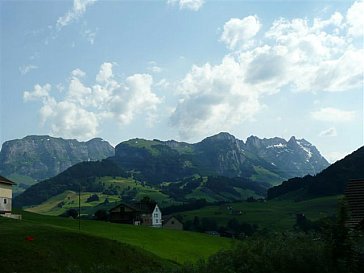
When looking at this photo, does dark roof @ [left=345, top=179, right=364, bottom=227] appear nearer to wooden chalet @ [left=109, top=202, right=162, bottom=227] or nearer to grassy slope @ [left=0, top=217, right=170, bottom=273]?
grassy slope @ [left=0, top=217, right=170, bottom=273]

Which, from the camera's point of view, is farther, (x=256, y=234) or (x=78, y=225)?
(x=78, y=225)

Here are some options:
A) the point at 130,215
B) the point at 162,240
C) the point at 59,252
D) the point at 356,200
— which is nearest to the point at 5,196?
the point at 162,240

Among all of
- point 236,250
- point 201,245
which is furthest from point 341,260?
point 201,245

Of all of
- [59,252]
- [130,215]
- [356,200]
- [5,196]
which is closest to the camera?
[356,200]

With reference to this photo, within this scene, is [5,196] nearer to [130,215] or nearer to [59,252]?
[59,252]

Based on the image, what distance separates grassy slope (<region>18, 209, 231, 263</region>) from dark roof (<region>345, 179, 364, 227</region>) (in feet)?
129

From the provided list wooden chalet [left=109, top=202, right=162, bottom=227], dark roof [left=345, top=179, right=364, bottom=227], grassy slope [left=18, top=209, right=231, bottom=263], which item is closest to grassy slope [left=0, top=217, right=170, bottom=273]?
grassy slope [left=18, top=209, right=231, bottom=263]

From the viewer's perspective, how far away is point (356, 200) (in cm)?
3406

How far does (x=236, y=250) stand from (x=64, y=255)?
28.2 metres

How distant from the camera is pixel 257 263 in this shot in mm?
27562

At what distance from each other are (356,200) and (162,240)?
60.5 meters

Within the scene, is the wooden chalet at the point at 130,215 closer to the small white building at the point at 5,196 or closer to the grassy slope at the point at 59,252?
the small white building at the point at 5,196

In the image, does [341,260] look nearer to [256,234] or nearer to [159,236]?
[256,234]

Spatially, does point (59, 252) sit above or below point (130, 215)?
below
